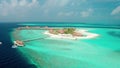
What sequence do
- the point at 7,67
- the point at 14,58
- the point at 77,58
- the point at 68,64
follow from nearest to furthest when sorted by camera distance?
1. the point at 7,67
2. the point at 68,64
3. the point at 14,58
4. the point at 77,58

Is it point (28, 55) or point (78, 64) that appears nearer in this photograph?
point (78, 64)

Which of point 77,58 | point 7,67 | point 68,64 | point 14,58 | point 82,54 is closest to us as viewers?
→ point 7,67

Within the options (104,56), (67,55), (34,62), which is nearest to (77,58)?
(67,55)

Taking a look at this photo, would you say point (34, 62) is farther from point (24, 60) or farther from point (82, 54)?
point (82, 54)

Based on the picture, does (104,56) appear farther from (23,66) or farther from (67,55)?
(23,66)

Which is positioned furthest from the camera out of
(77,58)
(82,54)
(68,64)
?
(82,54)

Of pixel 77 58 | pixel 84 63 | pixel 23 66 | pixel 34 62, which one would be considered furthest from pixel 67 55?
pixel 23 66

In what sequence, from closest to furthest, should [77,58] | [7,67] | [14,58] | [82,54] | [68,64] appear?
1. [7,67]
2. [68,64]
3. [14,58]
4. [77,58]
5. [82,54]

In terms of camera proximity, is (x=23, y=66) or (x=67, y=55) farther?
(x=67, y=55)
